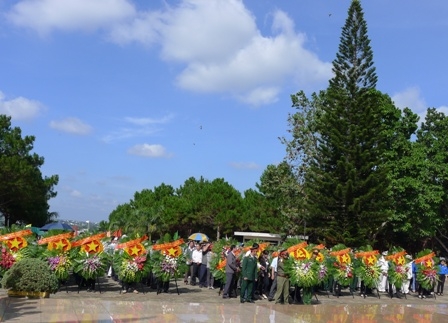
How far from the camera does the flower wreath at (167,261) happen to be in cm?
1371

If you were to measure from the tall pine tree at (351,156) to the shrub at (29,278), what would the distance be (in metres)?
20.0

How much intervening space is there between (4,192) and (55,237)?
935 inches

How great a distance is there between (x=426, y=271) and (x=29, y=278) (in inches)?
455

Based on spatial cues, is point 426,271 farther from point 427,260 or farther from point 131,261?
point 131,261

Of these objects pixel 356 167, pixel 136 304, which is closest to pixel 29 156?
pixel 356 167

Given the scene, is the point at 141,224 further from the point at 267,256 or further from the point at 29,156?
the point at 267,256

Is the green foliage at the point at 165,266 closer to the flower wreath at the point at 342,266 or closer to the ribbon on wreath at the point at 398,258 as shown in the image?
the flower wreath at the point at 342,266

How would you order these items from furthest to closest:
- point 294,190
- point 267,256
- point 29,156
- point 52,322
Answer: point 29,156, point 294,190, point 267,256, point 52,322

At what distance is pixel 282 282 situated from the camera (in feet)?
42.7

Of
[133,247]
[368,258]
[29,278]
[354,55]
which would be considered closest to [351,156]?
[354,55]

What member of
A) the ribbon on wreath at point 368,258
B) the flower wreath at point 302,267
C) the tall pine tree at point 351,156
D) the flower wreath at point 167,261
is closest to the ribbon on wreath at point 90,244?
the flower wreath at point 167,261

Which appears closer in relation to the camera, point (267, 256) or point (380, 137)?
point (267, 256)

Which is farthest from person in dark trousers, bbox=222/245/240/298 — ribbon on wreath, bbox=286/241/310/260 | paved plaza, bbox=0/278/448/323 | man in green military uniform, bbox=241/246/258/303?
ribbon on wreath, bbox=286/241/310/260

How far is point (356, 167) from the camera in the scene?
30.2 meters
